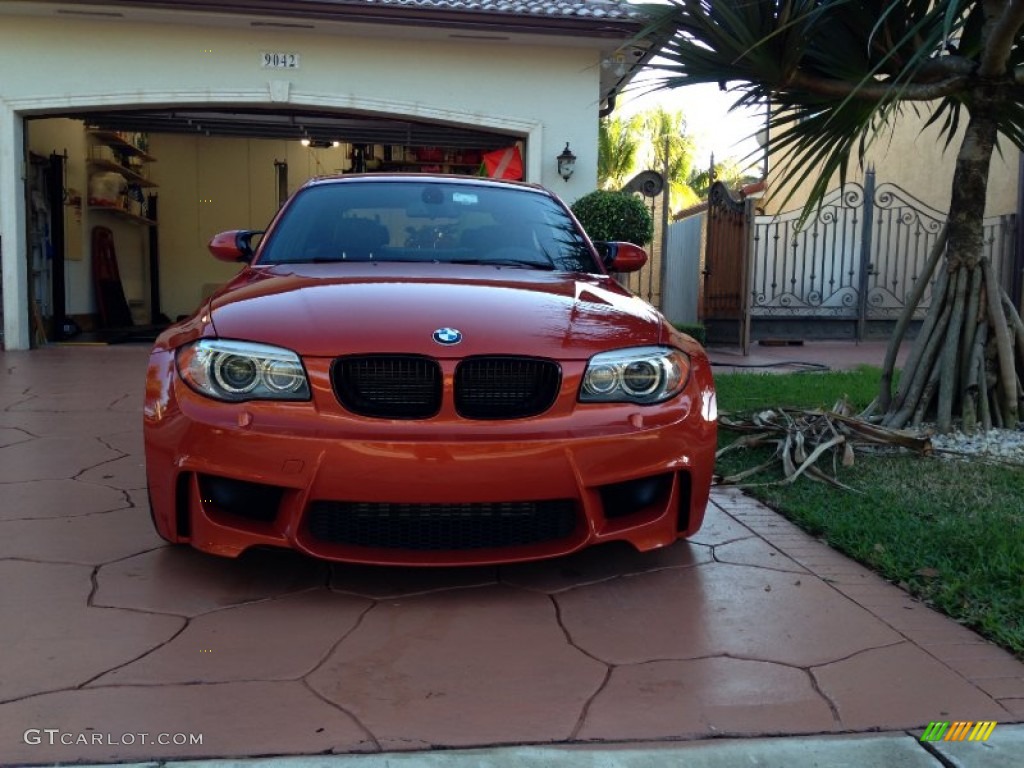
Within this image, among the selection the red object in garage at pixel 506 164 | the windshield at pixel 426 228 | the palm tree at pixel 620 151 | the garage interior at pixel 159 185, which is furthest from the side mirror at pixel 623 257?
the palm tree at pixel 620 151

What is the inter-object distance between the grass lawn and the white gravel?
14 centimetres

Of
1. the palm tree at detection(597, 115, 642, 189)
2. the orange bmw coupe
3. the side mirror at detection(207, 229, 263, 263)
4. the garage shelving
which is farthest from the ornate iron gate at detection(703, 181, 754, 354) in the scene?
the palm tree at detection(597, 115, 642, 189)

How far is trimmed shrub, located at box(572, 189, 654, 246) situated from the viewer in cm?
956

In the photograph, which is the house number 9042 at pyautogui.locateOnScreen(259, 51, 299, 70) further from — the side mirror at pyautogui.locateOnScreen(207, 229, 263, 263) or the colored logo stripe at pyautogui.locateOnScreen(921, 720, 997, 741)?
the colored logo stripe at pyautogui.locateOnScreen(921, 720, 997, 741)

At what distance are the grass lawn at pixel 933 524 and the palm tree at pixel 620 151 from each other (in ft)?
68.4

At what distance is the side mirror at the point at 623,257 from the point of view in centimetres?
409

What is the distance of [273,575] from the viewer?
2.93 m

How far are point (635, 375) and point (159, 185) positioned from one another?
1530cm

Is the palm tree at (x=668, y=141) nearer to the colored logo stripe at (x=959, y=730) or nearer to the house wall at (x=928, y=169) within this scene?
the house wall at (x=928, y=169)

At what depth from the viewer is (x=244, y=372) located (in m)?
2.60

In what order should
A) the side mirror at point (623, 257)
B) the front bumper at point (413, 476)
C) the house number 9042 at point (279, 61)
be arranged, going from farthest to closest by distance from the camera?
the house number 9042 at point (279, 61), the side mirror at point (623, 257), the front bumper at point (413, 476)

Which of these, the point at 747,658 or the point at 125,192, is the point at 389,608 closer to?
the point at 747,658

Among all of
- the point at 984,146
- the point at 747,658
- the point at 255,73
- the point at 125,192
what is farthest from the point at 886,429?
the point at 125,192

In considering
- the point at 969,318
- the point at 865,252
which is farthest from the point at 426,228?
the point at 865,252
